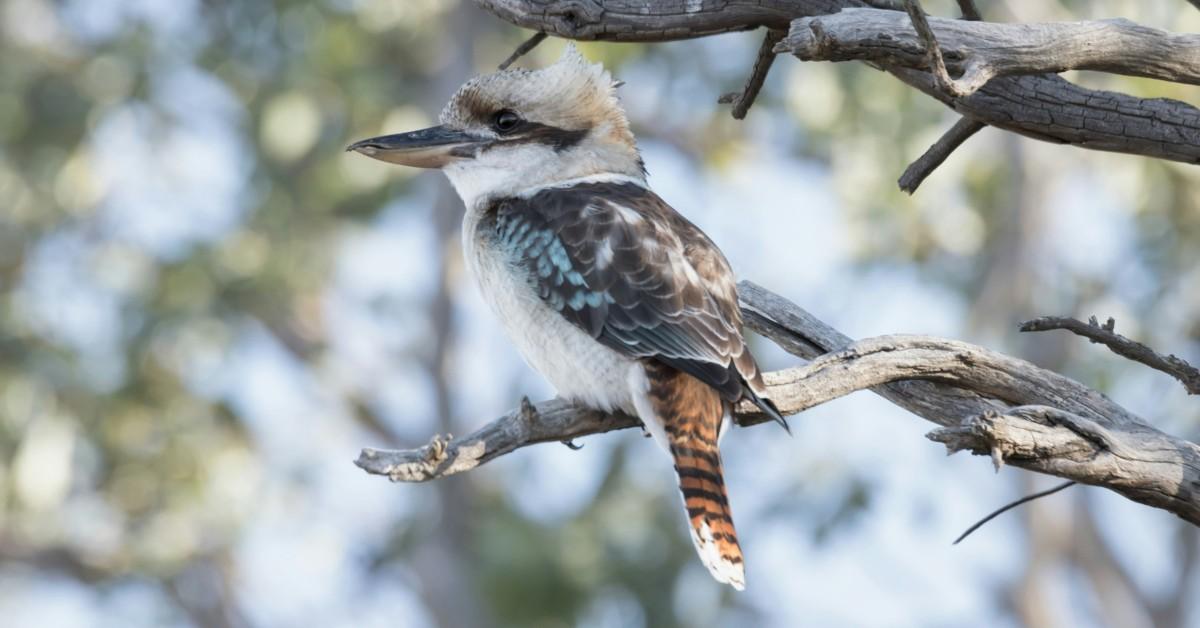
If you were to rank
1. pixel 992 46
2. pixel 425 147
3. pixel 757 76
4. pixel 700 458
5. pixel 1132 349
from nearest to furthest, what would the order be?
pixel 992 46, pixel 1132 349, pixel 757 76, pixel 700 458, pixel 425 147

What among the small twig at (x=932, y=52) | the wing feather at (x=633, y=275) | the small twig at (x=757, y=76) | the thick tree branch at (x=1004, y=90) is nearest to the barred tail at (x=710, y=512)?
the wing feather at (x=633, y=275)

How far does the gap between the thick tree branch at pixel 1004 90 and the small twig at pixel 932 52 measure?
0.11 m

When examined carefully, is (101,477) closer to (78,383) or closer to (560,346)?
(78,383)

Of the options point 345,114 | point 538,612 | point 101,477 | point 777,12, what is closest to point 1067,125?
point 777,12

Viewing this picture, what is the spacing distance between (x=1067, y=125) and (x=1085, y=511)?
6.83m

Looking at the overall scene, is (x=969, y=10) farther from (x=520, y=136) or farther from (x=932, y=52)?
(x=520, y=136)

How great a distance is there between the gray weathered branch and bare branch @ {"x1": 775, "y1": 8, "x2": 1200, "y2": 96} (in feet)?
1.51

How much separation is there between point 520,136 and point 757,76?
876 mm

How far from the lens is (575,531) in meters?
8.06

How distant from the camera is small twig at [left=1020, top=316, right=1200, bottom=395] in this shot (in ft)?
8.07

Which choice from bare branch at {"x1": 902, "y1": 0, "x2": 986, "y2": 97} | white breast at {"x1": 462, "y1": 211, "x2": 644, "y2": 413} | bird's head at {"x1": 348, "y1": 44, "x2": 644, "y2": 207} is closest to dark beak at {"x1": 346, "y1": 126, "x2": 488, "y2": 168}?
bird's head at {"x1": 348, "y1": 44, "x2": 644, "y2": 207}

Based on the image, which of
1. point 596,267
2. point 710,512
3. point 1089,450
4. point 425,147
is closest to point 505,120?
point 425,147

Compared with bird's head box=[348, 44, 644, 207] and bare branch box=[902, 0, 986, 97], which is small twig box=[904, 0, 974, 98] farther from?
bird's head box=[348, 44, 644, 207]

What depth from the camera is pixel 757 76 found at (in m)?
2.85
